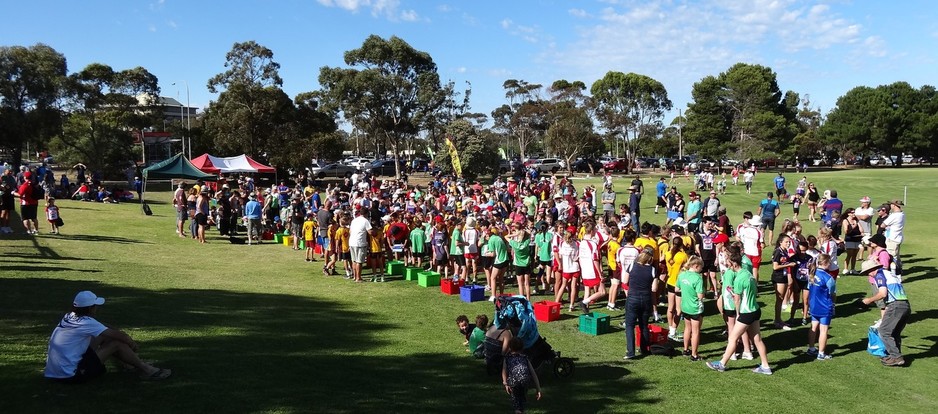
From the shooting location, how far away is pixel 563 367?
7.50m

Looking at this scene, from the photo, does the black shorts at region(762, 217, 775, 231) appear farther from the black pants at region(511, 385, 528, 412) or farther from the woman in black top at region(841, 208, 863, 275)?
the black pants at region(511, 385, 528, 412)

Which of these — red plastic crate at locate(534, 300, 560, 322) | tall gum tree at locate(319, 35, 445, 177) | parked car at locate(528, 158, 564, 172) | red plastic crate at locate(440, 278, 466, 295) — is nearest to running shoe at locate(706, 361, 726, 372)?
red plastic crate at locate(534, 300, 560, 322)

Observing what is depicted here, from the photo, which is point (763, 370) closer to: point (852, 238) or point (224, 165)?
point (852, 238)

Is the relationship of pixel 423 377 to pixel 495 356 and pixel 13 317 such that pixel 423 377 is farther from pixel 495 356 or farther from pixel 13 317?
pixel 13 317

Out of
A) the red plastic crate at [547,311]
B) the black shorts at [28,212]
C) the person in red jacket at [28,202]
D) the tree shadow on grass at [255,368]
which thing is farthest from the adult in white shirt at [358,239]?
the black shorts at [28,212]

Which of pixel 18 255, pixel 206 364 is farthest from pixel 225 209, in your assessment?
pixel 206 364

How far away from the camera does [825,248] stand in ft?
35.8

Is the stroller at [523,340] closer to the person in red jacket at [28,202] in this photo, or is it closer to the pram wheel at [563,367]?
the pram wheel at [563,367]

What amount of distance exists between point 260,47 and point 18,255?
3478 cm

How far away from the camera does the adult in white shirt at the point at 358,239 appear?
12.8m

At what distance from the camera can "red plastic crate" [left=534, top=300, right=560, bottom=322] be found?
10.2 meters

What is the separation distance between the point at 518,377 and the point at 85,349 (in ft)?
14.6

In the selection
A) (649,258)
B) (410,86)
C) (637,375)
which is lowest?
(637,375)

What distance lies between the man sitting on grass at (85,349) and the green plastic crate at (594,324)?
5.97 metres
